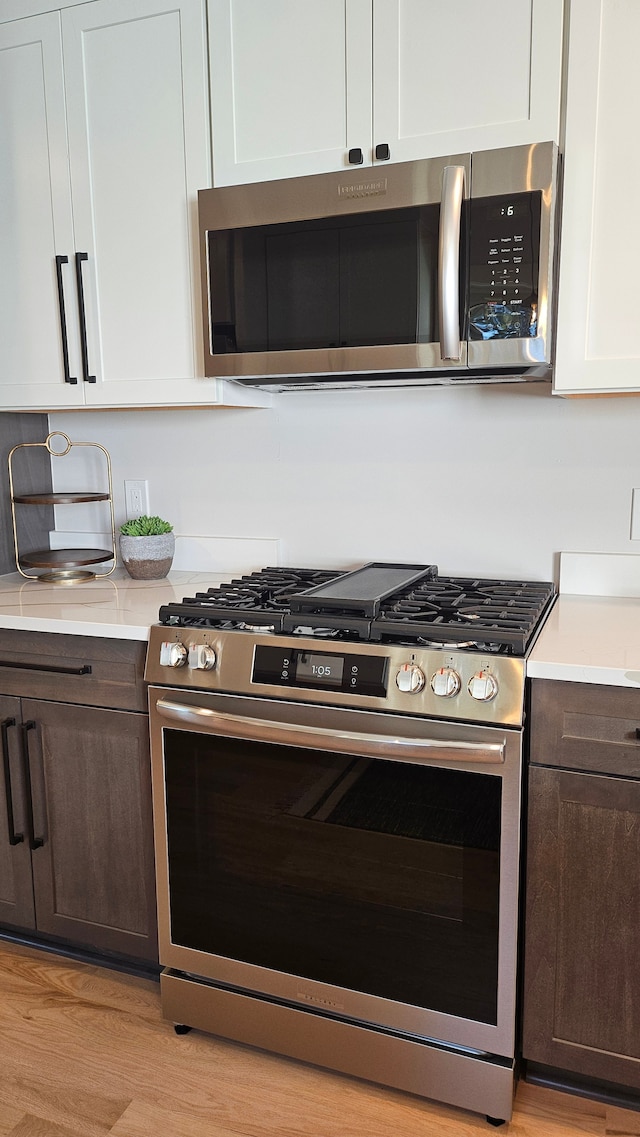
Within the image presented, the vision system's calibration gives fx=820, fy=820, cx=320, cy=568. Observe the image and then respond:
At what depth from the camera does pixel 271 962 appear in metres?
1.75

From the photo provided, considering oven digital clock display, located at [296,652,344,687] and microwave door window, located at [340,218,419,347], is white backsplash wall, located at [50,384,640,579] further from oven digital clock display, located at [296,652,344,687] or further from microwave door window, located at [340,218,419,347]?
oven digital clock display, located at [296,652,344,687]

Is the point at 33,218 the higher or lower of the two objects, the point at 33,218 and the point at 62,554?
the higher

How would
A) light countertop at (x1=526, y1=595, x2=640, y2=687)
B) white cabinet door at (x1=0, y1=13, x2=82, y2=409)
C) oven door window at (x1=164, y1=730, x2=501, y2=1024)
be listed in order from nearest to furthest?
light countertop at (x1=526, y1=595, x2=640, y2=687) < oven door window at (x1=164, y1=730, x2=501, y2=1024) < white cabinet door at (x1=0, y1=13, x2=82, y2=409)

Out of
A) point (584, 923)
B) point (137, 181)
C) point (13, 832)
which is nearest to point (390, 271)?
point (137, 181)

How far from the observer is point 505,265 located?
1665mm

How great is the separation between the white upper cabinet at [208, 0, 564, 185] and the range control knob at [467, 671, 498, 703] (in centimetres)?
107

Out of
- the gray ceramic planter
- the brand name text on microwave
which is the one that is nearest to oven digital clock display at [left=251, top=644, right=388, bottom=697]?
the gray ceramic planter

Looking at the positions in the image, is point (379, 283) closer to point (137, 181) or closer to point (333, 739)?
point (137, 181)

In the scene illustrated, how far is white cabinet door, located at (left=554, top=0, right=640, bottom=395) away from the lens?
1.56 m

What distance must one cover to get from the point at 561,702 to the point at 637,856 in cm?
30

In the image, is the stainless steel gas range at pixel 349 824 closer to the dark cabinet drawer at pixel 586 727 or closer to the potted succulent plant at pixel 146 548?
the dark cabinet drawer at pixel 586 727

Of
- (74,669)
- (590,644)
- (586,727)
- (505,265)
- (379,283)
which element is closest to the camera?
(586,727)

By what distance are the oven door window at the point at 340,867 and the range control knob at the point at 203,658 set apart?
0.16m

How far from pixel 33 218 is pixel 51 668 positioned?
1.17 meters
